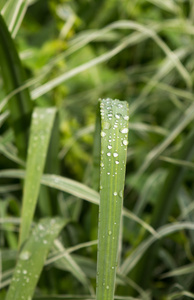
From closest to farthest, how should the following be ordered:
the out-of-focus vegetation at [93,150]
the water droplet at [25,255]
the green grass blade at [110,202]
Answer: the green grass blade at [110,202] < the water droplet at [25,255] < the out-of-focus vegetation at [93,150]

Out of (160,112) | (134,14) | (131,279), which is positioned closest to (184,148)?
(131,279)

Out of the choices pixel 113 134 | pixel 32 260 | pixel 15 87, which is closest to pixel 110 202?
pixel 113 134

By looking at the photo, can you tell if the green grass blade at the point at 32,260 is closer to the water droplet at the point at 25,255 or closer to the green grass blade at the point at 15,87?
the water droplet at the point at 25,255

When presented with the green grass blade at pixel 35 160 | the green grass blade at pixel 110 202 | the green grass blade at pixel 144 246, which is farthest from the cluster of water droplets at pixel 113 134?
the green grass blade at pixel 144 246

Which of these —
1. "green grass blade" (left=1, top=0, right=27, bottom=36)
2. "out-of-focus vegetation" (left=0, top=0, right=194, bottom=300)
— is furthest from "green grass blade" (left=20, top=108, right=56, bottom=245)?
"green grass blade" (left=1, top=0, right=27, bottom=36)

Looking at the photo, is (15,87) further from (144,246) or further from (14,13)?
(144,246)

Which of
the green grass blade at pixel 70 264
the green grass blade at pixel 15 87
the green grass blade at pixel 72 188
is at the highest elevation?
the green grass blade at pixel 15 87
